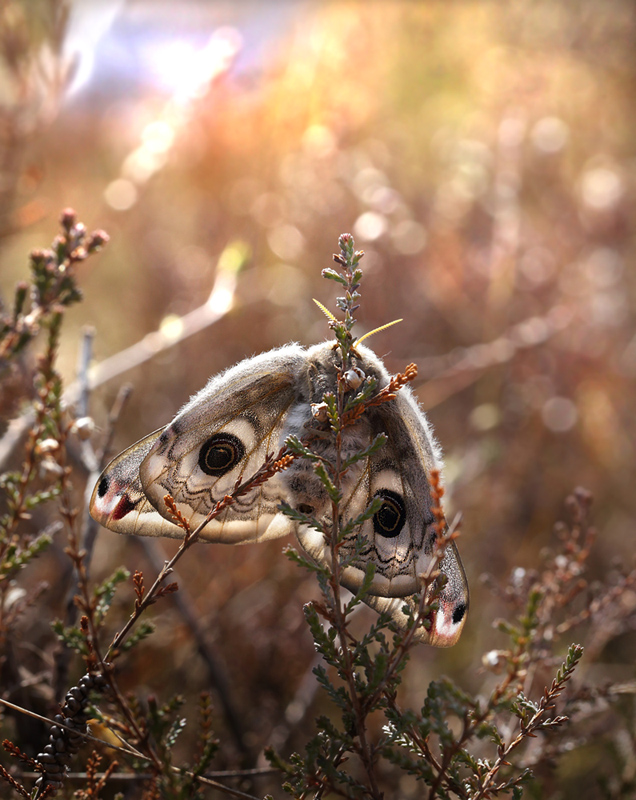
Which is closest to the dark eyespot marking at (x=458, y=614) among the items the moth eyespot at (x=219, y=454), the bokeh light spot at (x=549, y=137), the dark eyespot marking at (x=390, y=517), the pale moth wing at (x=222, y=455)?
the dark eyespot marking at (x=390, y=517)

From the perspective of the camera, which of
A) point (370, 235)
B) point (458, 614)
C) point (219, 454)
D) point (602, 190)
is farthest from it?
point (602, 190)

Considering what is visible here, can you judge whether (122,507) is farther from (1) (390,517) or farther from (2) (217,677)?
(2) (217,677)

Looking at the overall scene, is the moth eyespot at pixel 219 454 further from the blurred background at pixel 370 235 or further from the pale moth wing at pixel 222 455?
the blurred background at pixel 370 235

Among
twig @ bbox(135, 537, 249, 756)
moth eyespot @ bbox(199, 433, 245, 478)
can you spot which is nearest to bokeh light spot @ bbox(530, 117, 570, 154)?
moth eyespot @ bbox(199, 433, 245, 478)

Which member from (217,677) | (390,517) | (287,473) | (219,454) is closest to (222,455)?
(219,454)

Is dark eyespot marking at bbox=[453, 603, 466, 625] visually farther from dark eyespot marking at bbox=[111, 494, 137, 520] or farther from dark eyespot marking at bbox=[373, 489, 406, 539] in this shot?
dark eyespot marking at bbox=[111, 494, 137, 520]

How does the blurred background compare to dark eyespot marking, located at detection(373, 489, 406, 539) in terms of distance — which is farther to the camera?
the blurred background
